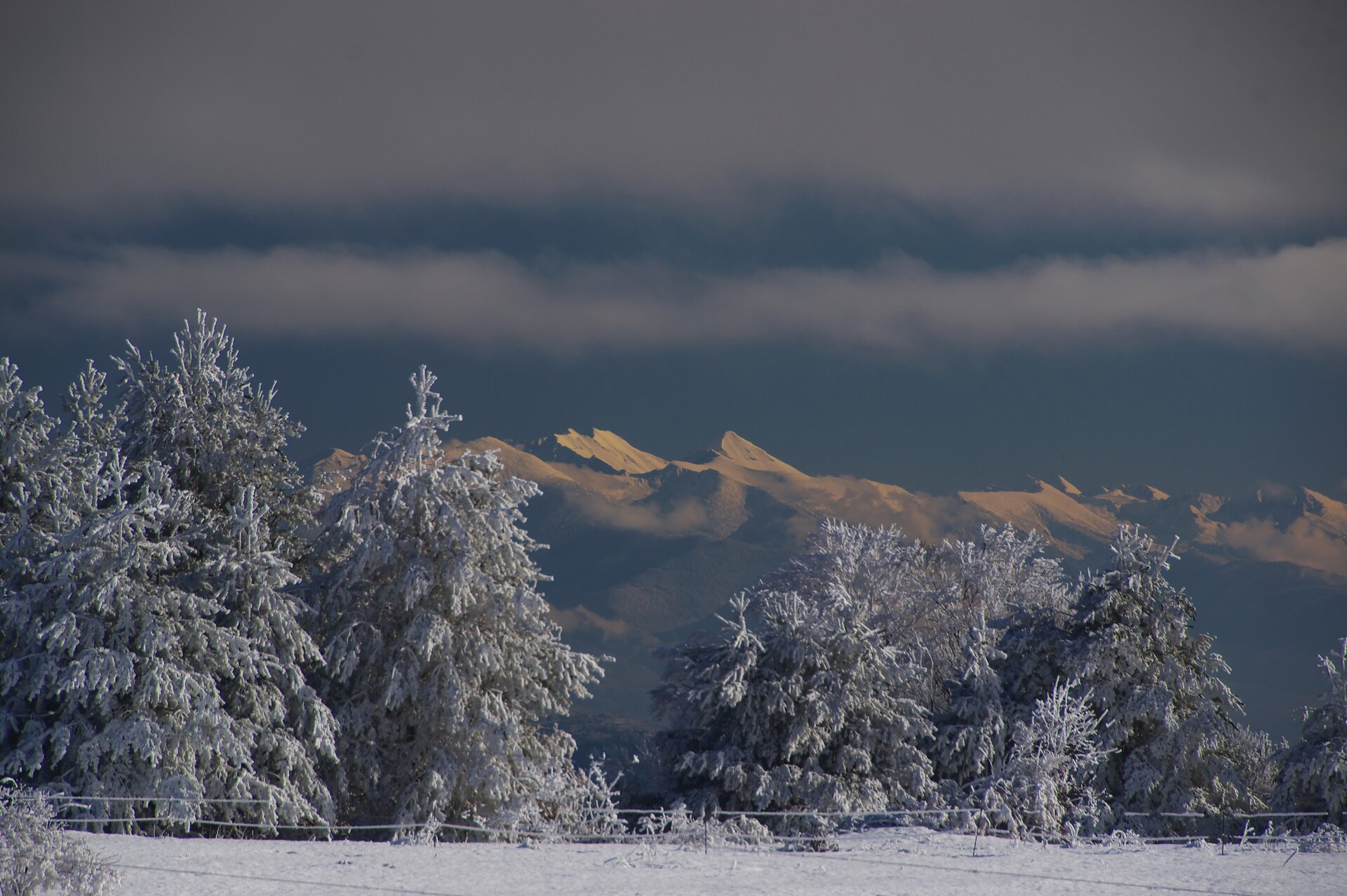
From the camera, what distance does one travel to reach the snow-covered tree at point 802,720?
28328 mm

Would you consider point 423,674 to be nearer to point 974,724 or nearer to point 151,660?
point 151,660

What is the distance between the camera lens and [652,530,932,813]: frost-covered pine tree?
28344 mm

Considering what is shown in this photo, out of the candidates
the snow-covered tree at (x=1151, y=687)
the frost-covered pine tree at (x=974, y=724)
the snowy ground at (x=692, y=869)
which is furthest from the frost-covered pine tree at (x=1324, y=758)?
the snowy ground at (x=692, y=869)

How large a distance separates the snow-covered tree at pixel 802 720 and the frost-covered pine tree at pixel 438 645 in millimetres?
4031

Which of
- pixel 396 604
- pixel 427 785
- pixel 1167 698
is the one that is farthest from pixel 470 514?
pixel 1167 698

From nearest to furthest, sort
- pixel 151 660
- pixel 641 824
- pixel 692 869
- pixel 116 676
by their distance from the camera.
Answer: pixel 692 869
pixel 116 676
pixel 151 660
pixel 641 824

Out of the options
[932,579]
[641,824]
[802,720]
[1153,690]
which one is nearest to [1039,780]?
[641,824]

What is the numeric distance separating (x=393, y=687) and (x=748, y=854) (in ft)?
37.9

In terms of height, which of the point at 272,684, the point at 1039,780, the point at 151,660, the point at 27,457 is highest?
the point at 27,457

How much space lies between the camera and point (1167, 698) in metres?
30.8

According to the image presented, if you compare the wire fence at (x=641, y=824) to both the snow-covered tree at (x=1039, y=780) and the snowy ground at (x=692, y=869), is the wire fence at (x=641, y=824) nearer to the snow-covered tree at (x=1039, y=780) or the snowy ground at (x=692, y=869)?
the snow-covered tree at (x=1039, y=780)

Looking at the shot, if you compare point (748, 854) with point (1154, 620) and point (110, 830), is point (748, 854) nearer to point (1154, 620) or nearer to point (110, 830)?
point (110, 830)

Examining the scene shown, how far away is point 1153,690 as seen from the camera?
101 ft

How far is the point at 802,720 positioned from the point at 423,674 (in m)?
8.88
